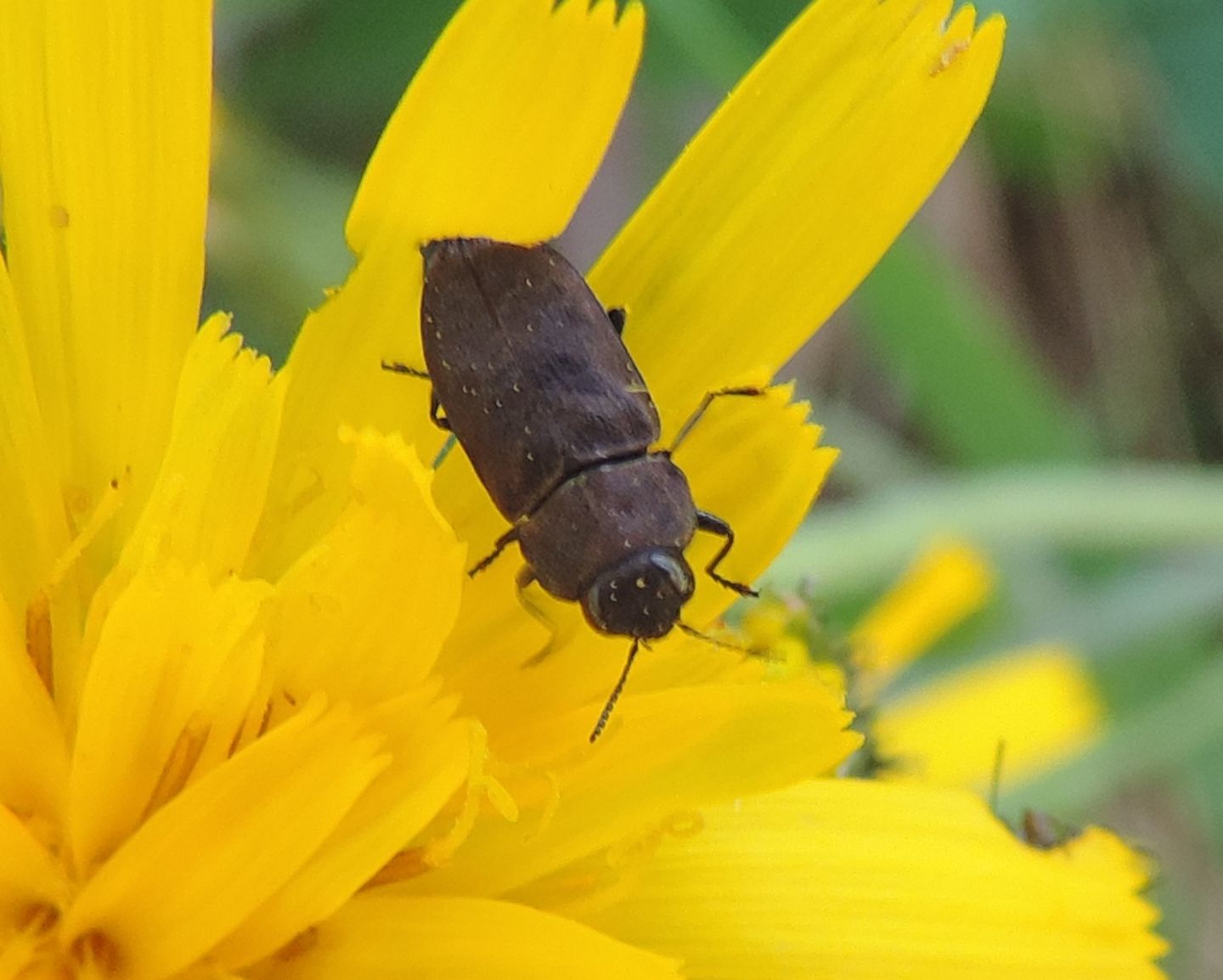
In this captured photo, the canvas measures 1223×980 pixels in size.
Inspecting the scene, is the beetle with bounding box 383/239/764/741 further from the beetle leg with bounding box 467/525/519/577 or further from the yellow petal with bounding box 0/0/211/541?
the yellow petal with bounding box 0/0/211/541

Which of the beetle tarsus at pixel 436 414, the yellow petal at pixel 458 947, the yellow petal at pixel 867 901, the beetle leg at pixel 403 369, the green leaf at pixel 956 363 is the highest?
the beetle leg at pixel 403 369

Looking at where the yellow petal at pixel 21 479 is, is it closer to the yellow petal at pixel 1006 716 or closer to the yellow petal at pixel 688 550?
the yellow petal at pixel 688 550

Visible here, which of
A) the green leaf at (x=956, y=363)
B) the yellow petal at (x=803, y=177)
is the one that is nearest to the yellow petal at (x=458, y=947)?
the yellow petal at (x=803, y=177)

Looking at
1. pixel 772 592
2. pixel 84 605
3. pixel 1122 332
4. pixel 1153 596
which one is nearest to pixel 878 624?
pixel 1153 596

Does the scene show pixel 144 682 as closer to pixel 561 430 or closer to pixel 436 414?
pixel 436 414

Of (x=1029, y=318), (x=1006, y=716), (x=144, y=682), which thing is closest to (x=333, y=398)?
(x=144, y=682)

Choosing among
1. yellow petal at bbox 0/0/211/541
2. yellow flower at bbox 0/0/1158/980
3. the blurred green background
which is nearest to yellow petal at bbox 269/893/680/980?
yellow flower at bbox 0/0/1158/980
